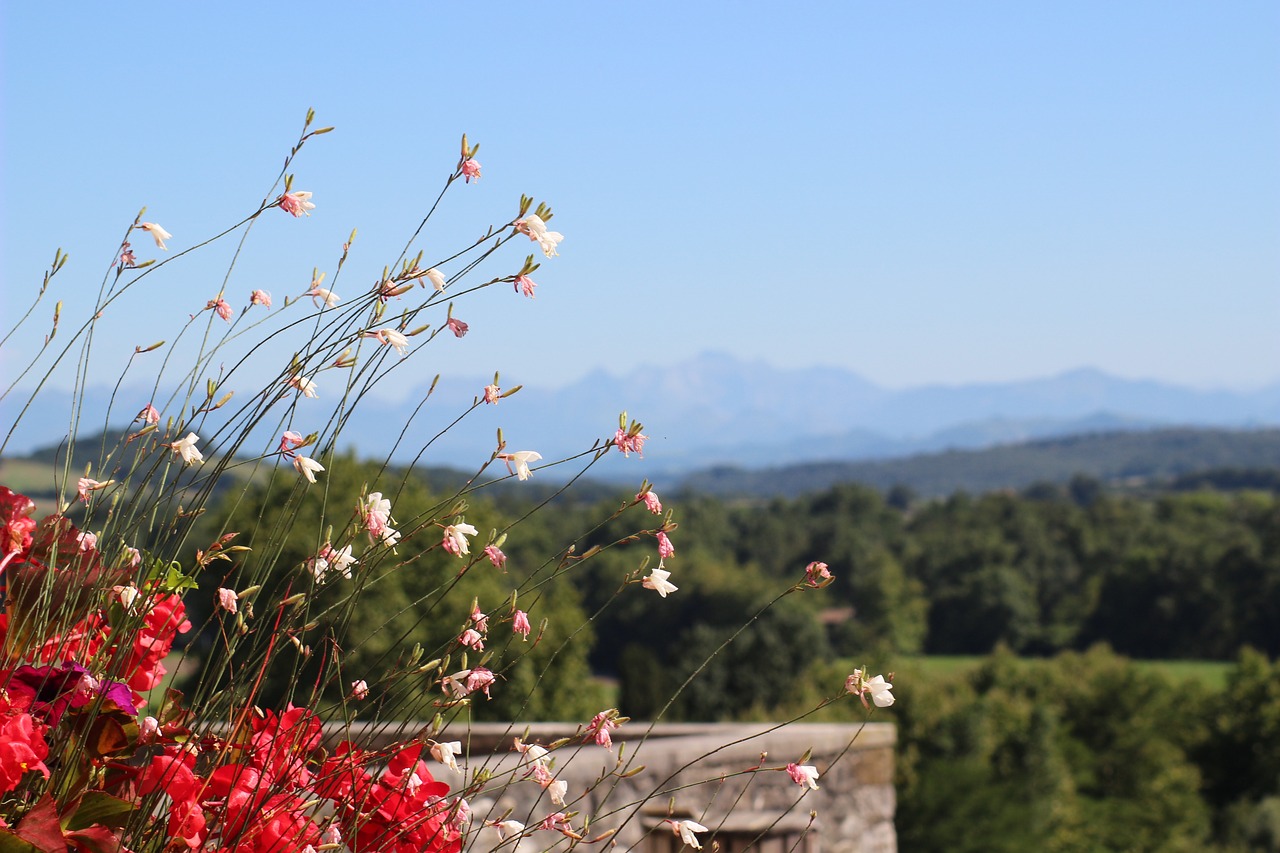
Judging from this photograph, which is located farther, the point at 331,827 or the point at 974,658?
the point at 974,658

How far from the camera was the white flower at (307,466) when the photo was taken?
122 centimetres

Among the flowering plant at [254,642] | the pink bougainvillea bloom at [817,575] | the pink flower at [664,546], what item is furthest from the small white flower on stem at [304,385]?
the pink bougainvillea bloom at [817,575]

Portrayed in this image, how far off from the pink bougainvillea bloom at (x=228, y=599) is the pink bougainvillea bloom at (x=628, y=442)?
1.33 ft

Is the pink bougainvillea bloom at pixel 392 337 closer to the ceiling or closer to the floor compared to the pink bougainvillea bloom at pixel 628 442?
closer to the ceiling

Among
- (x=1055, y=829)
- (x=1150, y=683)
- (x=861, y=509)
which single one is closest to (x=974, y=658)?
(x=861, y=509)

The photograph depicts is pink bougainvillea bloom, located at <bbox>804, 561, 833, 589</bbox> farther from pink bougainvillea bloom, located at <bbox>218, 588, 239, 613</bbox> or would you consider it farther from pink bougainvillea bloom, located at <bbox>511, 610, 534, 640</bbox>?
pink bougainvillea bloom, located at <bbox>218, 588, 239, 613</bbox>

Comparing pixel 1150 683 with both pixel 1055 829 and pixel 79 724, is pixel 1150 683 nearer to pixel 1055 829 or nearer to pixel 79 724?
pixel 1055 829

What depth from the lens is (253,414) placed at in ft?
4.63

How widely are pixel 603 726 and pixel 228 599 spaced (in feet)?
1.41

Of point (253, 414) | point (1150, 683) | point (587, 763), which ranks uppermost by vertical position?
point (253, 414)

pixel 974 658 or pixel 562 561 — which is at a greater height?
pixel 562 561

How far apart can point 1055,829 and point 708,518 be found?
3088 cm

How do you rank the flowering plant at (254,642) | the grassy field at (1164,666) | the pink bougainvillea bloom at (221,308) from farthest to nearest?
1. the grassy field at (1164,666)
2. the pink bougainvillea bloom at (221,308)
3. the flowering plant at (254,642)

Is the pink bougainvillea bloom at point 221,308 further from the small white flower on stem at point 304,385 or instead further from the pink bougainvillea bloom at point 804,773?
the pink bougainvillea bloom at point 804,773
